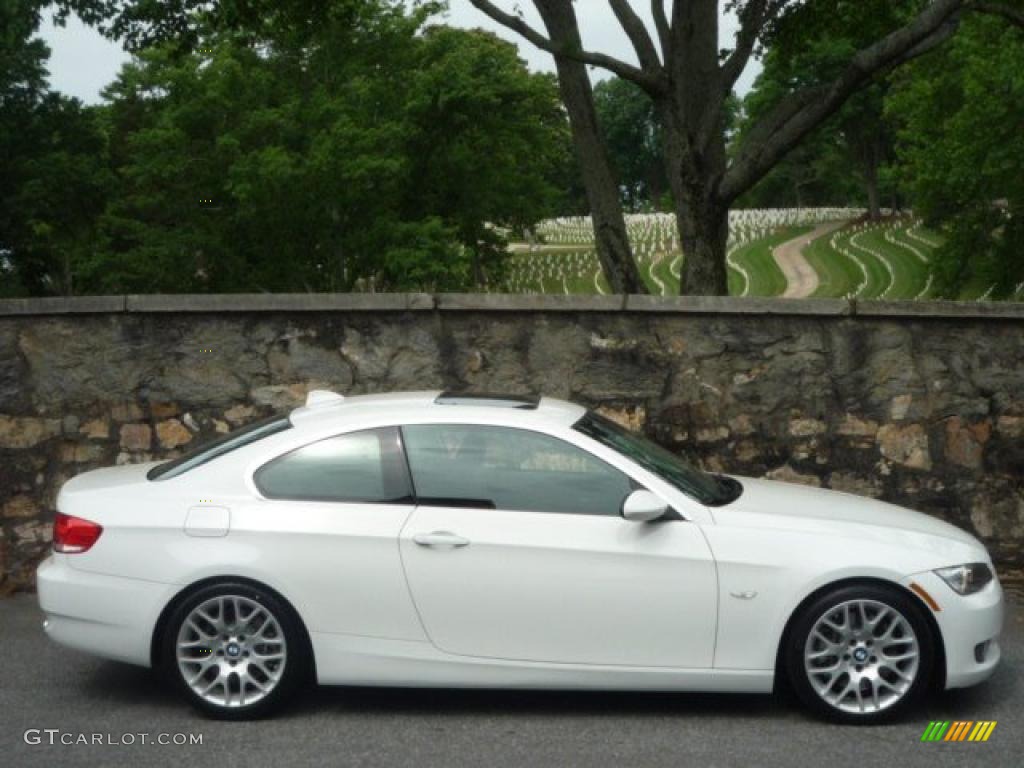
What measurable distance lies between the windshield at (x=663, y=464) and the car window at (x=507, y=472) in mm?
201

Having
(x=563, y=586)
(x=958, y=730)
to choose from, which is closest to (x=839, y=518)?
(x=958, y=730)

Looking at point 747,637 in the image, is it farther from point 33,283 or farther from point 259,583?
point 33,283

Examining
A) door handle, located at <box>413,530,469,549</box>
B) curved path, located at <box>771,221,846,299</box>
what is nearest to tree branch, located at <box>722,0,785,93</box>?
door handle, located at <box>413,530,469,549</box>

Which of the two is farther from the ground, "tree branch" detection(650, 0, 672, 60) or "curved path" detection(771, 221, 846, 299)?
"tree branch" detection(650, 0, 672, 60)

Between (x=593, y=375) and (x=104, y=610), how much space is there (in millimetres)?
3916

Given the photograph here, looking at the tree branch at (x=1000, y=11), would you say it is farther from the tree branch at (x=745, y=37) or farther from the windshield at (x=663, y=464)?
the windshield at (x=663, y=464)

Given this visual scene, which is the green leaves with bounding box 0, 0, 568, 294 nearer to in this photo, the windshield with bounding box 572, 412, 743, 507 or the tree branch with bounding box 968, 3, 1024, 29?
the tree branch with bounding box 968, 3, 1024, 29

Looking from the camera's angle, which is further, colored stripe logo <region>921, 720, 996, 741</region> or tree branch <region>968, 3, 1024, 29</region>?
tree branch <region>968, 3, 1024, 29</region>

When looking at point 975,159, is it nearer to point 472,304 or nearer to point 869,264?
point 472,304

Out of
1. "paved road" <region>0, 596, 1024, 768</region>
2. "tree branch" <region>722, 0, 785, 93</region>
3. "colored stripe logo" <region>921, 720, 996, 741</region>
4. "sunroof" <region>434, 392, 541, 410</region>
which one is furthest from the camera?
"tree branch" <region>722, 0, 785, 93</region>

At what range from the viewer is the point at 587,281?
58188mm

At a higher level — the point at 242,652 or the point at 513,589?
the point at 513,589

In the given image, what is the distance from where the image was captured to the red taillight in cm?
643

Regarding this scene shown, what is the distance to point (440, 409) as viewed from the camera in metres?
6.69
